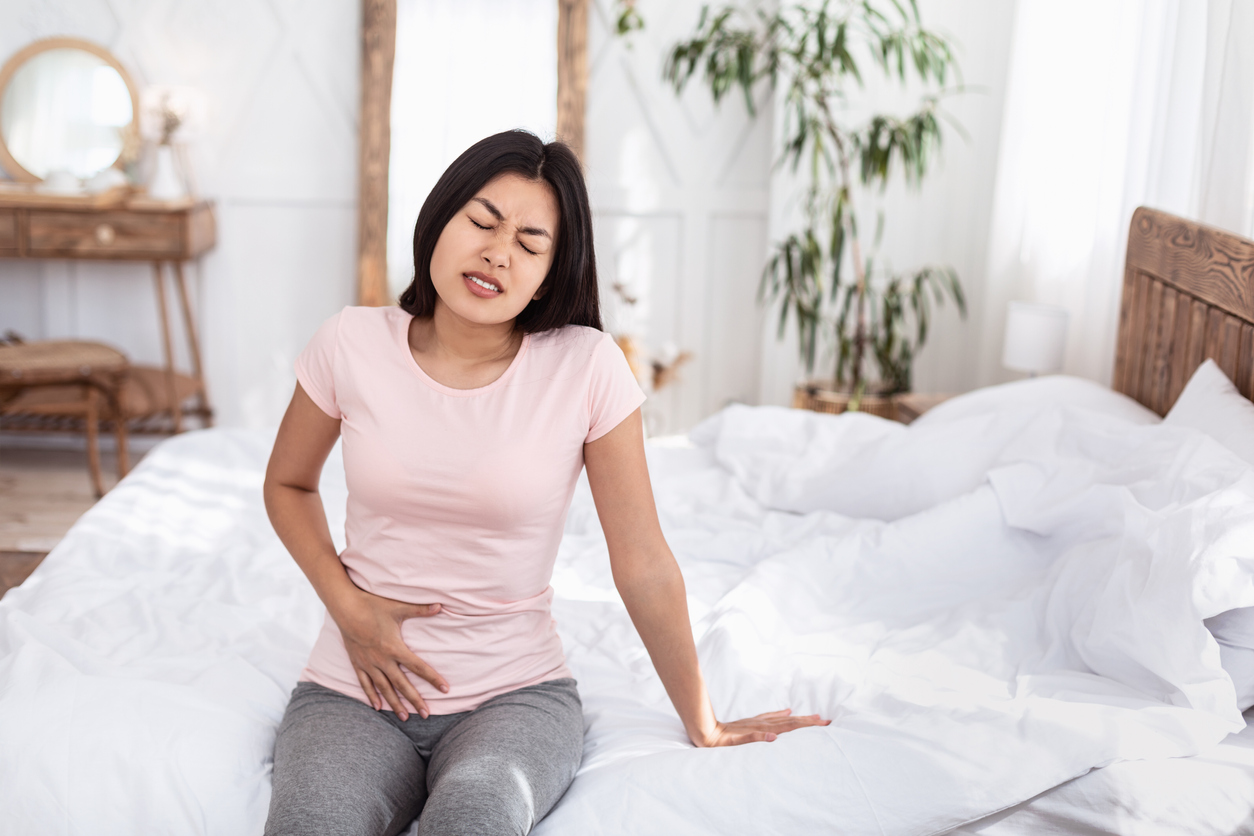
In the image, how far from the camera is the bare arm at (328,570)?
3.74ft

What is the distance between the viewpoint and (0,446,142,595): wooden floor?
283 centimetres

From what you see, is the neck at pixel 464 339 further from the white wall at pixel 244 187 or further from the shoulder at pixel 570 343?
the white wall at pixel 244 187

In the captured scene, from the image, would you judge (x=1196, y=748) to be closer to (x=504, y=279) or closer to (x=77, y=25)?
(x=504, y=279)

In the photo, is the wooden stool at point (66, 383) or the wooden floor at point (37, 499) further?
the wooden stool at point (66, 383)

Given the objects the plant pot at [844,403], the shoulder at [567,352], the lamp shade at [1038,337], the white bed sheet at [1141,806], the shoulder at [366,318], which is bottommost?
the plant pot at [844,403]

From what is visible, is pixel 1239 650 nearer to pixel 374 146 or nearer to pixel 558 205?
pixel 558 205

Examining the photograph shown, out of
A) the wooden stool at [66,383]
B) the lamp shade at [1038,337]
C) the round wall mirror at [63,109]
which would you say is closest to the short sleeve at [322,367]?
the lamp shade at [1038,337]

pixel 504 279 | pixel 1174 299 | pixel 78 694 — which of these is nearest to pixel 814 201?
pixel 1174 299

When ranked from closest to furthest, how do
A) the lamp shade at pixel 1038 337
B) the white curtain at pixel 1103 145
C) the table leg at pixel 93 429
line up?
1. the white curtain at pixel 1103 145
2. the lamp shade at pixel 1038 337
3. the table leg at pixel 93 429

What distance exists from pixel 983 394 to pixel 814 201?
56.1 inches

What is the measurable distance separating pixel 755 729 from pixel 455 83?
3.09 m

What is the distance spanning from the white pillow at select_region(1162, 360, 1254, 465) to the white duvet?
0.05 m

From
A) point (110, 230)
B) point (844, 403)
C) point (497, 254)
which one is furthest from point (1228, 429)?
point (110, 230)

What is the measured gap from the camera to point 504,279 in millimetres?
1145
